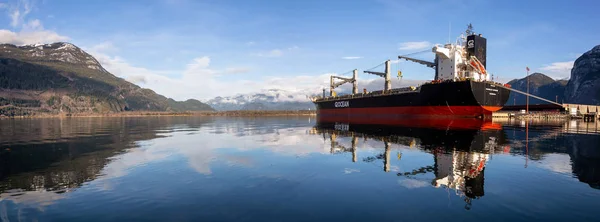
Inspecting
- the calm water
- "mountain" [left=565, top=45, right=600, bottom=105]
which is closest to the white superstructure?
the calm water

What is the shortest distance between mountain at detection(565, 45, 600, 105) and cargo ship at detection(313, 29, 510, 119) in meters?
163

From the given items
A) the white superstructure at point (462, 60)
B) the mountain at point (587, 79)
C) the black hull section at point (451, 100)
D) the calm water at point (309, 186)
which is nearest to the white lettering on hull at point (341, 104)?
the black hull section at point (451, 100)

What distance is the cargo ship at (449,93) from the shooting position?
46500mm

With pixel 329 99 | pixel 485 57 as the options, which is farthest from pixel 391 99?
pixel 329 99

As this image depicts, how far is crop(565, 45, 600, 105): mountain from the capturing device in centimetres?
16675

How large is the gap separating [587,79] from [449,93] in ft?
626

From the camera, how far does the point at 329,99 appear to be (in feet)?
279

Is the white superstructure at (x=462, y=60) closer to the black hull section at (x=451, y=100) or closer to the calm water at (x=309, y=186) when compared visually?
the black hull section at (x=451, y=100)

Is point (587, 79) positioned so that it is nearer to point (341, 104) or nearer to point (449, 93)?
point (341, 104)

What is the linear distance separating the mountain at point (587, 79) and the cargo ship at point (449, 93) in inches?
6403

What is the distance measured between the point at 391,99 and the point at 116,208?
55.2 metres

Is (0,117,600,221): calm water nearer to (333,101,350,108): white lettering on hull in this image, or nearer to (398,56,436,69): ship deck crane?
(398,56,436,69): ship deck crane

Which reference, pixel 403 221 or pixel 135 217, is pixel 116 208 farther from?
pixel 403 221

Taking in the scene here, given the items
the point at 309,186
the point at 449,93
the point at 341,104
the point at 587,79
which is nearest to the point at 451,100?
the point at 449,93
